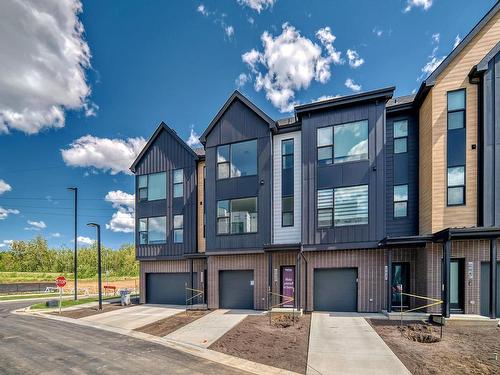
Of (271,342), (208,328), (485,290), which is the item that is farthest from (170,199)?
(485,290)

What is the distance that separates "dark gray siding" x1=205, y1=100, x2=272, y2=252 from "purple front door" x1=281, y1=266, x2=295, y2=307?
192 centimetres

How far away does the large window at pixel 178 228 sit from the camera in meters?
20.0

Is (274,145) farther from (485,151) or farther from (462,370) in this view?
(462,370)

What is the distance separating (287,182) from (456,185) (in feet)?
26.3

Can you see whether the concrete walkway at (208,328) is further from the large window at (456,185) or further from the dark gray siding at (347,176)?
the large window at (456,185)

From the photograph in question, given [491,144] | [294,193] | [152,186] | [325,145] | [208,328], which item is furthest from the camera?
[152,186]

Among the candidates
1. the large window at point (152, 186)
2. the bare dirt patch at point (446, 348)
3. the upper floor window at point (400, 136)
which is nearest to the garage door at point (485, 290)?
the bare dirt patch at point (446, 348)

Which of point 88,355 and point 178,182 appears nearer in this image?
point 88,355

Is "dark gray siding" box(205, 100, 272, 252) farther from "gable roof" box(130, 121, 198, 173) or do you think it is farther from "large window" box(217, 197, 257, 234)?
"gable roof" box(130, 121, 198, 173)

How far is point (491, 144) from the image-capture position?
12.6 m

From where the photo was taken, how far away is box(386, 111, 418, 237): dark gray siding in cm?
1480

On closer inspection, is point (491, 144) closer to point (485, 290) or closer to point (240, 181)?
point (485, 290)

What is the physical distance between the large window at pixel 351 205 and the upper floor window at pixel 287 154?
312 cm

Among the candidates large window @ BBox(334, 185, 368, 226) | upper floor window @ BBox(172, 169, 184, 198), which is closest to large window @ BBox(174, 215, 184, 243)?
upper floor window @ BBox(172, 169, 184, 198)
